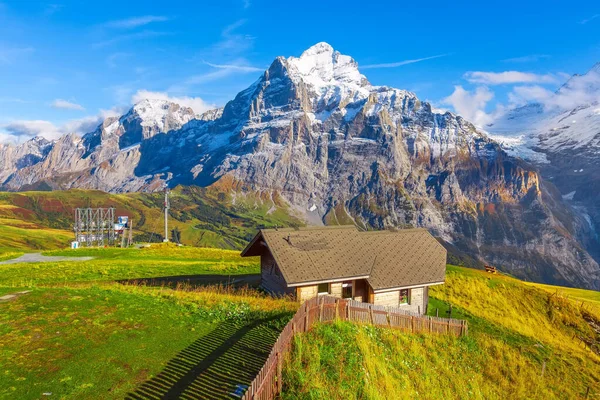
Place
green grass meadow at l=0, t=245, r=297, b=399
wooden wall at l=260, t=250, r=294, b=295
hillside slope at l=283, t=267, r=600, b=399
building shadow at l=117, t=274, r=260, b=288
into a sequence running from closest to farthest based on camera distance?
green grass meadow at l=0, t=245, r=297, b=399 → hillside slope at l=283, t=267, r=600, b=399 → wooden wall at l=260, t=250, r=294, b=295 → building shadow at l=117, t=274, r=260, b=288

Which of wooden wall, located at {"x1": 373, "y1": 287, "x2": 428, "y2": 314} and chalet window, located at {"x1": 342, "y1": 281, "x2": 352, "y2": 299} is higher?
chalet window, located at {"x1": 342, "y1": 281, "x2": 352, "y2": 299}

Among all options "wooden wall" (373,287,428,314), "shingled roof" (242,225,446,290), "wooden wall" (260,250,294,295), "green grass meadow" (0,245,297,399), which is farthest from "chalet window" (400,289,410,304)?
"green grass meadow" (0,245,297,399)

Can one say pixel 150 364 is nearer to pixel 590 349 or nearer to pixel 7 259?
pixel 590 349

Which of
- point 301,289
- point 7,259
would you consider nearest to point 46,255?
point 7,259

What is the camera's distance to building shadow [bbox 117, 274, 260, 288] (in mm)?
39656

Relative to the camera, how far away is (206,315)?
23328mm

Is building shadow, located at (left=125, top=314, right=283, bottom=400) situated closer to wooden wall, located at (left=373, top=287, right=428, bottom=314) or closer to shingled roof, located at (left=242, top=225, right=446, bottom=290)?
shingled roof, located at (left=242, top=225, right=446, bottom=290)

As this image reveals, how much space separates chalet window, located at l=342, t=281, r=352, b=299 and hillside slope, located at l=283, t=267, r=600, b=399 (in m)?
10.2

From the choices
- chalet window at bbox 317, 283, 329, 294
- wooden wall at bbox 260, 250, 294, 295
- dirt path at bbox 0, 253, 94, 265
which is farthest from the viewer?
dirt path at bbox 0, 253, 94, 265

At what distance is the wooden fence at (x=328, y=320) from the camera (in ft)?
42.8

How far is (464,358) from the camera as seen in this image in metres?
25.4

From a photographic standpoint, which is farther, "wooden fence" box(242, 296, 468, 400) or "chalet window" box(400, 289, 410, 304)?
"chalet window" box(400, 289, 410, 304)

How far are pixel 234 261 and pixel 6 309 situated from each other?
38.6 meters

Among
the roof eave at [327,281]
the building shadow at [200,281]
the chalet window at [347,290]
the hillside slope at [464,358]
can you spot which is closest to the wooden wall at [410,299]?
the chalet window at [347,290]
